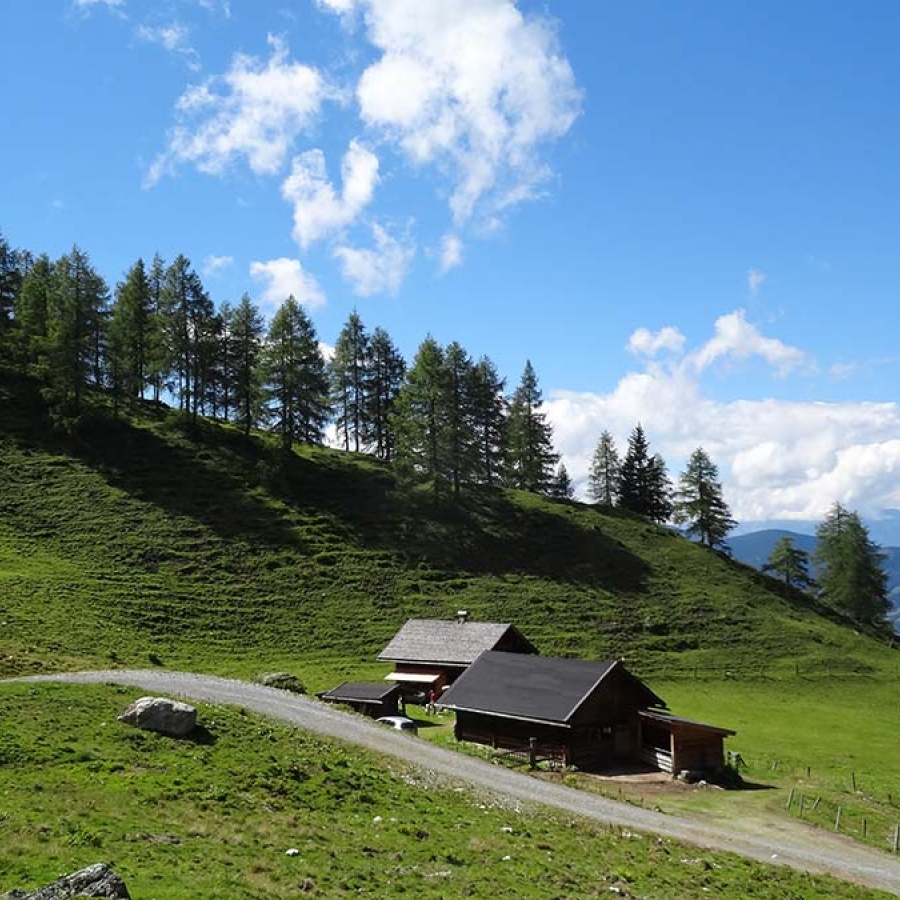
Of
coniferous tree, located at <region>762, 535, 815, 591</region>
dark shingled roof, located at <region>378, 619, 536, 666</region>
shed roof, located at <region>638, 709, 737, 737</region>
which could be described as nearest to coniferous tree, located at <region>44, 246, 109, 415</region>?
dark shingled roof, located at <region>378, 619, 536, 666</region>

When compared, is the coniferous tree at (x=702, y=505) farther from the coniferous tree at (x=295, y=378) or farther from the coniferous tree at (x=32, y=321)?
the coniferous tree at (x=32, y=321)

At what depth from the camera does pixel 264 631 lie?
189 ft

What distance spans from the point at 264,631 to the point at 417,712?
15.1 metres

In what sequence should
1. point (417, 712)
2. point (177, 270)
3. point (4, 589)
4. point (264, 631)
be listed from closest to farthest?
point (417, 712) < point (4, 589) < point (264, 631) < point (177, 270)

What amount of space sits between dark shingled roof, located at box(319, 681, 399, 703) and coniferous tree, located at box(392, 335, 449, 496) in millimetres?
39836

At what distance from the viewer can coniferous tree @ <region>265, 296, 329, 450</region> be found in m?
83.9

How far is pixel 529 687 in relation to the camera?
40812 millimetres

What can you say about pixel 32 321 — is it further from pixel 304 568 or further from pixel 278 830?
pixel 278 830

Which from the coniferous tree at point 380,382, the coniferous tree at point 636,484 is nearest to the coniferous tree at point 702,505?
the coniferous tree at point 636,484

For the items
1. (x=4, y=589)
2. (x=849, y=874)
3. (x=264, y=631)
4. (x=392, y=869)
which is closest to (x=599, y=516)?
(x=264, y=631)

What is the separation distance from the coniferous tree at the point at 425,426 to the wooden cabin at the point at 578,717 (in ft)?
135

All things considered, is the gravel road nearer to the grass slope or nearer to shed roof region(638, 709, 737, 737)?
the grass slope

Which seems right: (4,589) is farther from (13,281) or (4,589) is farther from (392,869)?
(13,281)

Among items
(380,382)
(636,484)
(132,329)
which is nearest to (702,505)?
(636,484)
